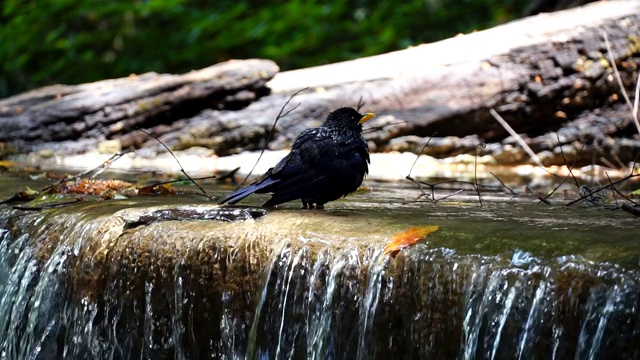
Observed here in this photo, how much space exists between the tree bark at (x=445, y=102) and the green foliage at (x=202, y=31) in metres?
5.23

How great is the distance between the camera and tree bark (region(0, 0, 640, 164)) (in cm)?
764

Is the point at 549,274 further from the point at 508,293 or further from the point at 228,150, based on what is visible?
the point at 228,150

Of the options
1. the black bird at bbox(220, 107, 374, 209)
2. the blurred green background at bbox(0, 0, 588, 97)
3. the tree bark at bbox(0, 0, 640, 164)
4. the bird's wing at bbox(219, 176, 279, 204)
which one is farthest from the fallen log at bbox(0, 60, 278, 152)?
the blurred green background at bbox(0, 0, 588, 97)

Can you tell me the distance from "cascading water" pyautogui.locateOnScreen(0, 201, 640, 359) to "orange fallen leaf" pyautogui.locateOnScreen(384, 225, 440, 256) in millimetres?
36

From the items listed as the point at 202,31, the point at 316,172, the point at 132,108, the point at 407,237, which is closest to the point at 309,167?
the point at 316,172

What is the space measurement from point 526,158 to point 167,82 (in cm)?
312

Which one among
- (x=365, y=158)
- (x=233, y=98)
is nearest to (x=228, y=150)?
(x=233, y=98)

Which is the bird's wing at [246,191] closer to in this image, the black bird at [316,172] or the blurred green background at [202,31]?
the black bird at [316,172]

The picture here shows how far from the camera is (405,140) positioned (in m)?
7.71

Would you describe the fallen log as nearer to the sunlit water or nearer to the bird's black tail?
the sunlit water

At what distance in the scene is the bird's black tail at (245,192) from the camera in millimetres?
3865

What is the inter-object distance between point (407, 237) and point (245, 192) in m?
0.97

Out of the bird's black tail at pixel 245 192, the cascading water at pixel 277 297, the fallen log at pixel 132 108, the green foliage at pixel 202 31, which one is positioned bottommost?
the cascading water at pixel 277 297

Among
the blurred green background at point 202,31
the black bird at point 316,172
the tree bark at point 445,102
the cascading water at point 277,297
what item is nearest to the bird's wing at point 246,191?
the black bird at point 316,172
